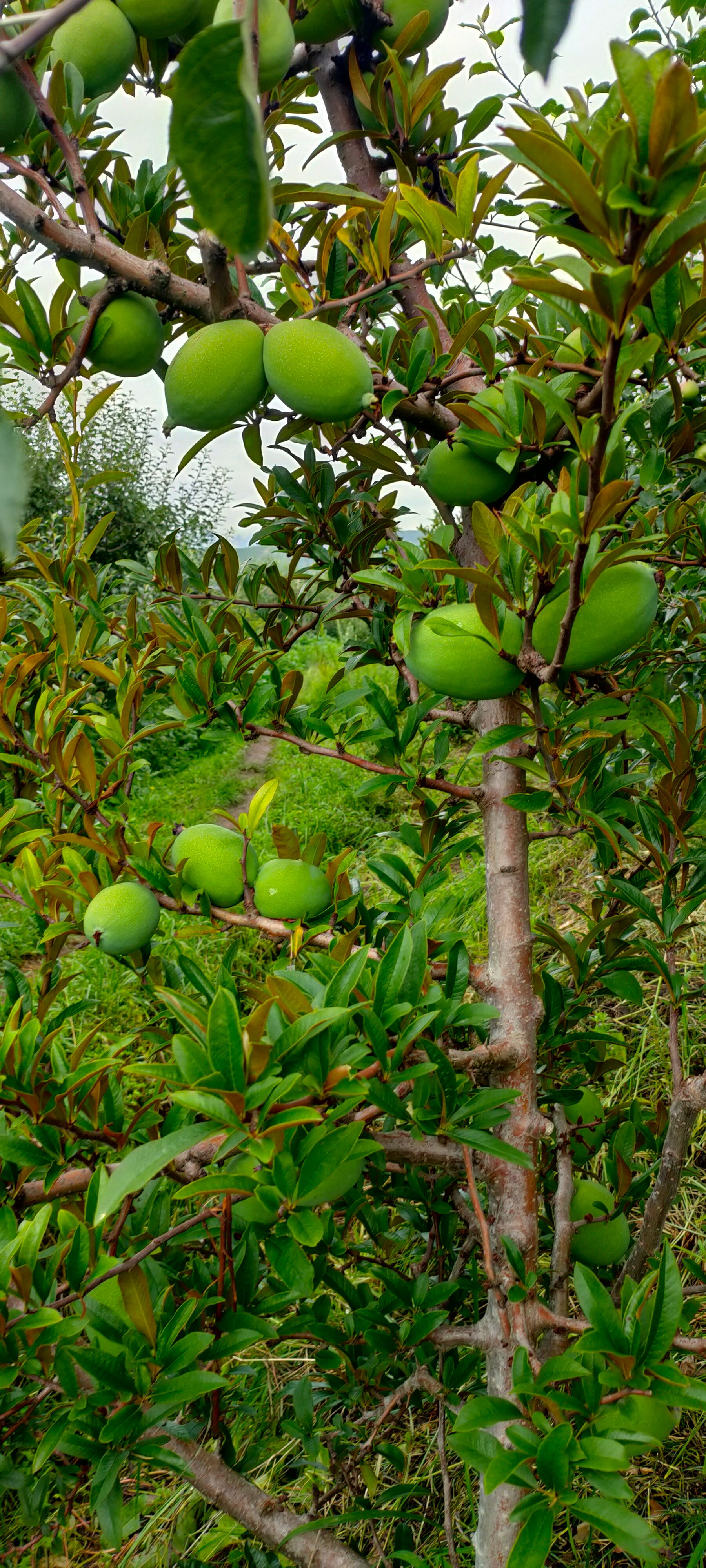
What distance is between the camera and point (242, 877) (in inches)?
31.6

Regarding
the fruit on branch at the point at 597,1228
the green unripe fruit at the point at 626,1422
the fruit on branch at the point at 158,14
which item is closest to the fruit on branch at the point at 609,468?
the fruit on branch at the point at 158,14

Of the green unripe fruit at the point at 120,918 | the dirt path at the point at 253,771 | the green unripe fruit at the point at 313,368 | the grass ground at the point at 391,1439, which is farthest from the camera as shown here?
the dirt path at the point at 253,771

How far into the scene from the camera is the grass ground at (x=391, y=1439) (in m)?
1.12

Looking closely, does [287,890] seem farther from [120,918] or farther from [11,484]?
[11,484]

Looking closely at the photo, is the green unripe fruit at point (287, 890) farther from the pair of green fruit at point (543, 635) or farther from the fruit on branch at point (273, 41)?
the fruit on branch at point (273, 41)

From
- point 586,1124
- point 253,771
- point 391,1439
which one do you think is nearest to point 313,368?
point 586,1124

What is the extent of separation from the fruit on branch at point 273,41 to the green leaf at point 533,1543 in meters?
0.88

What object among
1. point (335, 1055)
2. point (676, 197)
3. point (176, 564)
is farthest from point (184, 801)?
point (676, 197)

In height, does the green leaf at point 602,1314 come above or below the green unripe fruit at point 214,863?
→ below

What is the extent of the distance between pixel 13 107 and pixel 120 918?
0.57 meters

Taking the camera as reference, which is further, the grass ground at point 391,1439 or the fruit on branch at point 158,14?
the grass ground at point 391,1439

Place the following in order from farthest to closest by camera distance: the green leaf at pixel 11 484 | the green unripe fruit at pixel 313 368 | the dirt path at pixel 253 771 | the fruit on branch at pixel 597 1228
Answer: the dirt path at pixel 253 771, the fruit on branch at pixel 597 1228, the green unripe fruit at pixel 313 368, the green leaf at pixel 11 484

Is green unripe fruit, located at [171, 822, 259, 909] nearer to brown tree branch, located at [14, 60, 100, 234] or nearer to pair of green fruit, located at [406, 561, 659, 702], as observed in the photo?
pair of green fruit, located at [406, 561, 659, 702]

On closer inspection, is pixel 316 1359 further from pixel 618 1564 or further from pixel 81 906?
pixel 618 1564
